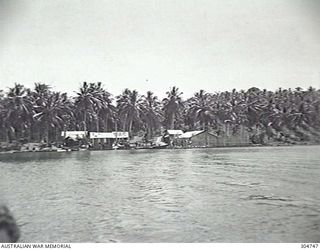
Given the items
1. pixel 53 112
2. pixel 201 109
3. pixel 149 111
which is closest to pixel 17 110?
pixel 53 112

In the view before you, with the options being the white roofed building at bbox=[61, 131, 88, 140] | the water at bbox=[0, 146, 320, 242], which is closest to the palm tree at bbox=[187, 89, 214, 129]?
the water at bbox=[0, 146, 320, 242]

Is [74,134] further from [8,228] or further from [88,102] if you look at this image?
[8,228]

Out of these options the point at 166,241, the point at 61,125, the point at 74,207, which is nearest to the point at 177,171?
the point at 166,241

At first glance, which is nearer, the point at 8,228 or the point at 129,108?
the point at 8,228

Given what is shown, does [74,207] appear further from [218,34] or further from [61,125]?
[218,34]

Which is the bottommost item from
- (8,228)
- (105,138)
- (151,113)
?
(8,228)

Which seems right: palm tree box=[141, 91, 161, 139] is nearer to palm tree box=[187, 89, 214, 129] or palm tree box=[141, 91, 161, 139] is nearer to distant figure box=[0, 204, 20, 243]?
palm tree box=[187, 89, 214, 129]

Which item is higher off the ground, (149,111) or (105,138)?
(149,111)
